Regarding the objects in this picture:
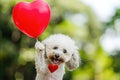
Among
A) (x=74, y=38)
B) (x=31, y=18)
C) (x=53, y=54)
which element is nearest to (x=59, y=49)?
(x=53, y=54)

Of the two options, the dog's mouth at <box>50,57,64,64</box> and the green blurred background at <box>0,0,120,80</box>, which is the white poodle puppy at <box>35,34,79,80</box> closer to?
the dog's mouth at <box>50,57,64,64</box>

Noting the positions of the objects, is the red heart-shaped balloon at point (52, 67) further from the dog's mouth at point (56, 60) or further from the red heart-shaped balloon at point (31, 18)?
the red heart-shaped balloon at point (31, 18)

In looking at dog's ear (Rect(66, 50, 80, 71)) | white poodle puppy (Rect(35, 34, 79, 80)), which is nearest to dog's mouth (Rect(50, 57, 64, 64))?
white poodle puppy (Rect(35, 34, 79, 80))

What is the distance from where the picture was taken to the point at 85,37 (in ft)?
38.8

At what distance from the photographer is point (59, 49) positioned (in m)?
3.22

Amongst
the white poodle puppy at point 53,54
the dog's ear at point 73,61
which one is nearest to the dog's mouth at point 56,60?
the white poodle puppy at point 53,54

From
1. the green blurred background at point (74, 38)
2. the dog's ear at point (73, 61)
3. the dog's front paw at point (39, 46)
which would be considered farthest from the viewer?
the green blurred background at point (74, 38)

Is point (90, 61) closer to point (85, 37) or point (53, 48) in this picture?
point (85, 37)

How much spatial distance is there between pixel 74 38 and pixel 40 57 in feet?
25.7

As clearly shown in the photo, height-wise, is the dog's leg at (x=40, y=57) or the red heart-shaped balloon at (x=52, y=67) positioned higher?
the dog's leg at (x=40, y=57)

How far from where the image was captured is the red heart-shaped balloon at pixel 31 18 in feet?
11.0

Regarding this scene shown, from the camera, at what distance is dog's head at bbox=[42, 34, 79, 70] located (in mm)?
3203

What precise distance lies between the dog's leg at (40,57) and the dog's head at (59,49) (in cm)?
4

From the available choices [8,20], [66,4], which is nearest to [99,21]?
[66,4]
